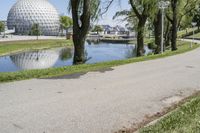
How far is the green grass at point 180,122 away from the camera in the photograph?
6945 mm

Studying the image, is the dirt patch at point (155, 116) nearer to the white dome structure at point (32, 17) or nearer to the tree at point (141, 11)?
the tree at point (141, 11)

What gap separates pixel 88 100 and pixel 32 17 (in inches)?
5127

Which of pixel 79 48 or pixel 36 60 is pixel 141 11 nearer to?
pixel 79 48

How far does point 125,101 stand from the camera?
9.80 meters

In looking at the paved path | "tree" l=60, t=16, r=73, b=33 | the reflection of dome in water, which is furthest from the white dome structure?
the paved path

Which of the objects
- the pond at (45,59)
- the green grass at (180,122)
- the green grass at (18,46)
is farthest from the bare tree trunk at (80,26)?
the green grass at (18,46)

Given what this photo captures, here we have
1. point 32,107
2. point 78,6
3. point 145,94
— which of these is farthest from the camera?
point 78,6

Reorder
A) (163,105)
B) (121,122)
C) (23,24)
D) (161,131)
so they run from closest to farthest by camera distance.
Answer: (161,131) < (121,122) < (163,105) < (23,24)

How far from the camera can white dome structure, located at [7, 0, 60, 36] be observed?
136625 mm

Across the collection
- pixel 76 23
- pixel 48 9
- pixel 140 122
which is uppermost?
pixel 48 9

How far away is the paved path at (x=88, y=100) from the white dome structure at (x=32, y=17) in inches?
4875

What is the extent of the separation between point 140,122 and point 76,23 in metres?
12.6

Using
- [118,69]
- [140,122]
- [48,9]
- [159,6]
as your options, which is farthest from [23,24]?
[140,122]

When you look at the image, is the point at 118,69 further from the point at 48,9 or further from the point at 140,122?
the point at 48,9
